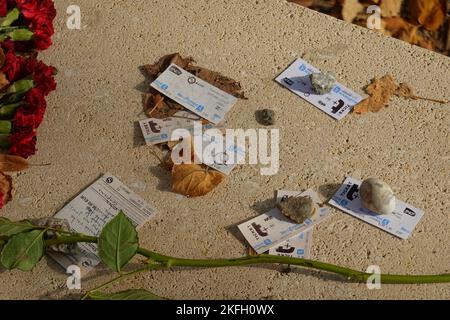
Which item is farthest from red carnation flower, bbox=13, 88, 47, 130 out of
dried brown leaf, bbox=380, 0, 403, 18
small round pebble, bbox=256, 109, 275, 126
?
dried brown leaf, bbox=380, 0, 403, 18

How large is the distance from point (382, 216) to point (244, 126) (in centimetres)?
61

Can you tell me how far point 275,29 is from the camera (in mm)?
2686

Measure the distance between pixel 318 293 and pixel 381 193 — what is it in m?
0.41

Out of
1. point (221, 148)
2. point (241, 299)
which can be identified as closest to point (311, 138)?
point (221, 148)

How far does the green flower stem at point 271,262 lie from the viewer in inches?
76.4

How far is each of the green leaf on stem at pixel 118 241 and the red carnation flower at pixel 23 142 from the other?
632 millimetres

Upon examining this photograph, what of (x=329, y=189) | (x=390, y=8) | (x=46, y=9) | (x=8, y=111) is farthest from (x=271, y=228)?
(x=390, y=8)

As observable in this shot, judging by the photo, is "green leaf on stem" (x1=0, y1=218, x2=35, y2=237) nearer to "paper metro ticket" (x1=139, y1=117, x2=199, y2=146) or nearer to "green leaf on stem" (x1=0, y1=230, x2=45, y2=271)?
"green leaf on stem" (x1=0, y1=230, x2=45, y2=271)

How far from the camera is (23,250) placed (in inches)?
72.9

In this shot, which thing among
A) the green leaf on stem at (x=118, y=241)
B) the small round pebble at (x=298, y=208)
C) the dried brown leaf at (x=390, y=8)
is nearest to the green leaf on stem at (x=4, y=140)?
the green leaf on stem at (x=118, y=241)

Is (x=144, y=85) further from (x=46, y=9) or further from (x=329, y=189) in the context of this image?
(x=329, y=189)

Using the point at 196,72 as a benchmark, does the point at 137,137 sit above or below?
below

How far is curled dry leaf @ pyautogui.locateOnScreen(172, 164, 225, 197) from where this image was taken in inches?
87.2

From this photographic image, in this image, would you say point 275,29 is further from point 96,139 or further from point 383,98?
point 96,139
